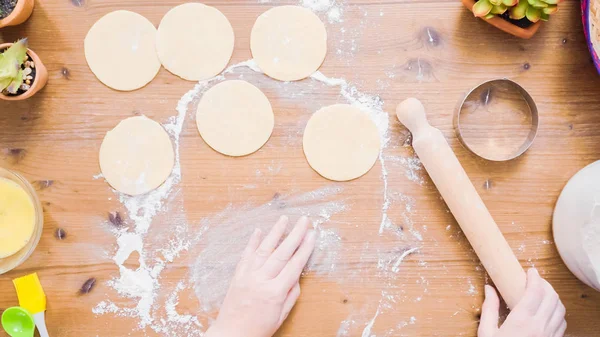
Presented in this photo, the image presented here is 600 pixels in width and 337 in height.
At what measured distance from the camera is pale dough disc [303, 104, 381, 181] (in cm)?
114

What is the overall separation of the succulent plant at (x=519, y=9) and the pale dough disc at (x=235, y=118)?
51cm

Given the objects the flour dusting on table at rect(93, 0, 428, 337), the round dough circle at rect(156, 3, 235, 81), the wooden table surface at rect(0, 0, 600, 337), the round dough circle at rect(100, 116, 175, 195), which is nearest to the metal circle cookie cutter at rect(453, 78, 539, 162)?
the wooden table surface at rect(0, 0, 600, 337)

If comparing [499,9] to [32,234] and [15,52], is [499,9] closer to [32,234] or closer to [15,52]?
[15,52]

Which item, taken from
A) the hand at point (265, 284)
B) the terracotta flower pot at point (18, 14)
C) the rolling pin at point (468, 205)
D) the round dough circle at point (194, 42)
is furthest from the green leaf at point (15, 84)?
the rolling pin at point (468, 205)

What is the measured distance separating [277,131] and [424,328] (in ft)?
1.88

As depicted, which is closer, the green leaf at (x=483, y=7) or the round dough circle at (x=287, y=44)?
the green leaf at (x=483, y=7)

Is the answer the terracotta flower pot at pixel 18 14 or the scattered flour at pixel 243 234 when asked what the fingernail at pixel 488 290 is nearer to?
the scattered flour at pixel 243 234

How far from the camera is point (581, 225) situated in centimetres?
103

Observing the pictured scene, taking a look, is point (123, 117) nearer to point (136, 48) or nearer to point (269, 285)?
point (136, 48)

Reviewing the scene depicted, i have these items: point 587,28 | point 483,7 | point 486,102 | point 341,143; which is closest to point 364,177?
point 341,143

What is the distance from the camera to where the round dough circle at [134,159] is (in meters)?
1.13

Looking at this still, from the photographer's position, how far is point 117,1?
3.79ft

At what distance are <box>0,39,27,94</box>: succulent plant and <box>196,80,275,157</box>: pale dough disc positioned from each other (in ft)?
1.26

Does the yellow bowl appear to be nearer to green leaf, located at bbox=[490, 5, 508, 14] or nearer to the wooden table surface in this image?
the wooden table surface
